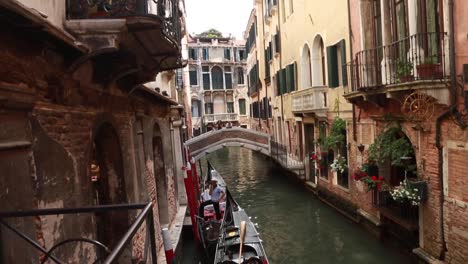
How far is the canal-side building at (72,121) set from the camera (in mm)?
2463

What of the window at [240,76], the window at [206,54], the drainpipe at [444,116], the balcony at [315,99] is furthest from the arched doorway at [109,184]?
Answer: the window at [240,76]

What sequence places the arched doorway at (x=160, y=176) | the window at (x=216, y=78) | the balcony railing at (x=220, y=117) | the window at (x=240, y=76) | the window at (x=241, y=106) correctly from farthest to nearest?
the window at (x=240, y=76)
the window at (x=216, y=78)
the window at (x=241, y=106)
the balcony railing at (x=220, y=117)
the arched doorway at (x=160, y=176)

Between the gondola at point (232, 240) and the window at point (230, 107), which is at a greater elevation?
the window at point (230, 107)

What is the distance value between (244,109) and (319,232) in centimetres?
2925

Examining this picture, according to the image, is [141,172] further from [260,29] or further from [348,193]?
[260,29]

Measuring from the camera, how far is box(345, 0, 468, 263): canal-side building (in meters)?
5.78

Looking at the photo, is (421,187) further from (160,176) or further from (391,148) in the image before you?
(160,176)

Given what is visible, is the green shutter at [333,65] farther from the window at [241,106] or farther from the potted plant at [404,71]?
the window at [241,106]

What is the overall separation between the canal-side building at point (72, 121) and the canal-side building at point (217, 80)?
3170 cm

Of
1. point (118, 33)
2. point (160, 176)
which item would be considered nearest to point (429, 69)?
point (118, 33)

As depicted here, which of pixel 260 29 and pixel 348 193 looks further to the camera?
pixel 260 29

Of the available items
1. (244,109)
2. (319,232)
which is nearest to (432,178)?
(319,232)

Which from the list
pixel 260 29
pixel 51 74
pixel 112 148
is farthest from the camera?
pixel 260 29

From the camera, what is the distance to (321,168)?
12562 millimetres
